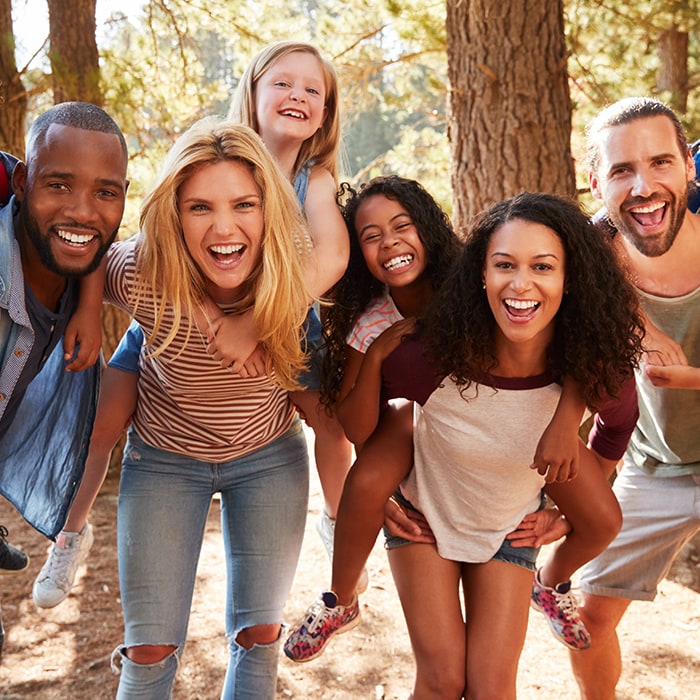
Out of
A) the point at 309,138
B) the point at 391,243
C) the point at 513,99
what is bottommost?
the point at 391,243

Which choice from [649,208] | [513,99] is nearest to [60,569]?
[649,208]

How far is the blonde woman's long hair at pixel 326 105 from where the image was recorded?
2973mm

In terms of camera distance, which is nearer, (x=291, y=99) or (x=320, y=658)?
(x=291, y=99)

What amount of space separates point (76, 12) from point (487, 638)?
5577mm

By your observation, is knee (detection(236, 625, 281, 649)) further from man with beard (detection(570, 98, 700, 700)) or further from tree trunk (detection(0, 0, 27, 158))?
tree trunk (detection(0, 0, 27, 158))

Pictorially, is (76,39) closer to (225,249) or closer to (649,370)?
(225,249)

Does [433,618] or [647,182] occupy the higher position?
[647,182]

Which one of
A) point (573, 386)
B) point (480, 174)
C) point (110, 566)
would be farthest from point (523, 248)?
point (110, 566)

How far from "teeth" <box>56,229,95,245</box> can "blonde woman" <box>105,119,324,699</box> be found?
17cm

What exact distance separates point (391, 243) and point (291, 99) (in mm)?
670

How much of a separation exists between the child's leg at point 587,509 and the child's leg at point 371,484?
0.49 meters

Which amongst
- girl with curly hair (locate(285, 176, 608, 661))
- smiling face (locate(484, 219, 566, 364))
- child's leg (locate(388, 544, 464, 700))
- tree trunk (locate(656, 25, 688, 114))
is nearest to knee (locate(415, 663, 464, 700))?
child's leg (locate(388, 544, 464, 700))

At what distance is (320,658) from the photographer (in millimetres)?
4062

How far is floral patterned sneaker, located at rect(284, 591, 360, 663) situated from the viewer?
278 centimetres
